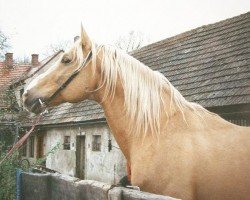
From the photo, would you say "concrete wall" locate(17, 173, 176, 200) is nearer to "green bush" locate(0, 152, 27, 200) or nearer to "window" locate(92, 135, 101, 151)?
"green bush" locate(0, 152, 27, 200)

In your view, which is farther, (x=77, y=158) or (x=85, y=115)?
(x=77, y=158)

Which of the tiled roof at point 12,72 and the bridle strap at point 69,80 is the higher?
the tiled roof at point 12,72

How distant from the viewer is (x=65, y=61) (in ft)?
12.1

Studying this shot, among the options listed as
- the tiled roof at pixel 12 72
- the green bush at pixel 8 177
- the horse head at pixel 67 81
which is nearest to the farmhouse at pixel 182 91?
the green bush at pixel 8 177

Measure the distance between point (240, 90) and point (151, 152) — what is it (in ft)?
17.6

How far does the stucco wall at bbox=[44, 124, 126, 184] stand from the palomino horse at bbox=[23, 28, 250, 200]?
907cm

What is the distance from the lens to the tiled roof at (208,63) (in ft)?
27.4

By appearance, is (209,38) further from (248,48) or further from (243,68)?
(243,68)

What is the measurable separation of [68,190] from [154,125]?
43.8 inches

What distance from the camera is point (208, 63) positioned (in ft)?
33.4

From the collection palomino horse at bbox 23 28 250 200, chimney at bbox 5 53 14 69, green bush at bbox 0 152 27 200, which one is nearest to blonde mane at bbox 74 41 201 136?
palomino horse at bbox 23 28 250 200

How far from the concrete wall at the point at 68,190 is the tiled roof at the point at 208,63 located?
4.80 metres

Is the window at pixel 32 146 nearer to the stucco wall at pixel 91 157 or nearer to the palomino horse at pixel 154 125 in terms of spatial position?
the stucco wall at pixel 91 157

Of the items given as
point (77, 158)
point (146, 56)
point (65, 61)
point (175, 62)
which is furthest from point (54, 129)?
point (65, 61)
